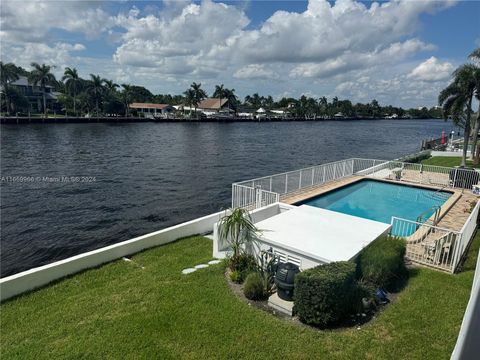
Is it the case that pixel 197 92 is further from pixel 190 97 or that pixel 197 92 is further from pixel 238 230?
pixel 238 230

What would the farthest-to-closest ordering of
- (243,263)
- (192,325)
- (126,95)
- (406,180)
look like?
(126,95) → (406,180) → (243,263) → (192,325)

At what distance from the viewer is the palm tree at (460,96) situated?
23.7 meters

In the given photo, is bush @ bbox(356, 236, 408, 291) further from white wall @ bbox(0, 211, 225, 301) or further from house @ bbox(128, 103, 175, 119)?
house @ bbox(128, 103, 175, 119)

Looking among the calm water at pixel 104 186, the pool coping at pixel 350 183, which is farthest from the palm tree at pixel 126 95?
the pool coping at pixel 350 183

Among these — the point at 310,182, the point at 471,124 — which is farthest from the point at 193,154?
the point at 471,124

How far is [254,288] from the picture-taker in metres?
6.51

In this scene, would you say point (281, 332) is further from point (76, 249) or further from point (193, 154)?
point (193, 154)

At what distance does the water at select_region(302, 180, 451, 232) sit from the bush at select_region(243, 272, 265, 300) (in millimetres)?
7797

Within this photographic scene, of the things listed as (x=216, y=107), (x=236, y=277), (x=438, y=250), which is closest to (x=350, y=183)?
(x=438, y=250)

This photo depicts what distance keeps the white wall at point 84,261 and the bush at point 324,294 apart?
5.22m

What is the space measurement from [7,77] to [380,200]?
77192mm

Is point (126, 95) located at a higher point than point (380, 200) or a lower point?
higher

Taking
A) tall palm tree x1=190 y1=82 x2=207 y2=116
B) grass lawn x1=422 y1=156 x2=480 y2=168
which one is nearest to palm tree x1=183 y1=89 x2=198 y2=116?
tall palm tree x1=190 y1=82 x2=207 y2=116

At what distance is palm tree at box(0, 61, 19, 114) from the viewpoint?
2525 inches
